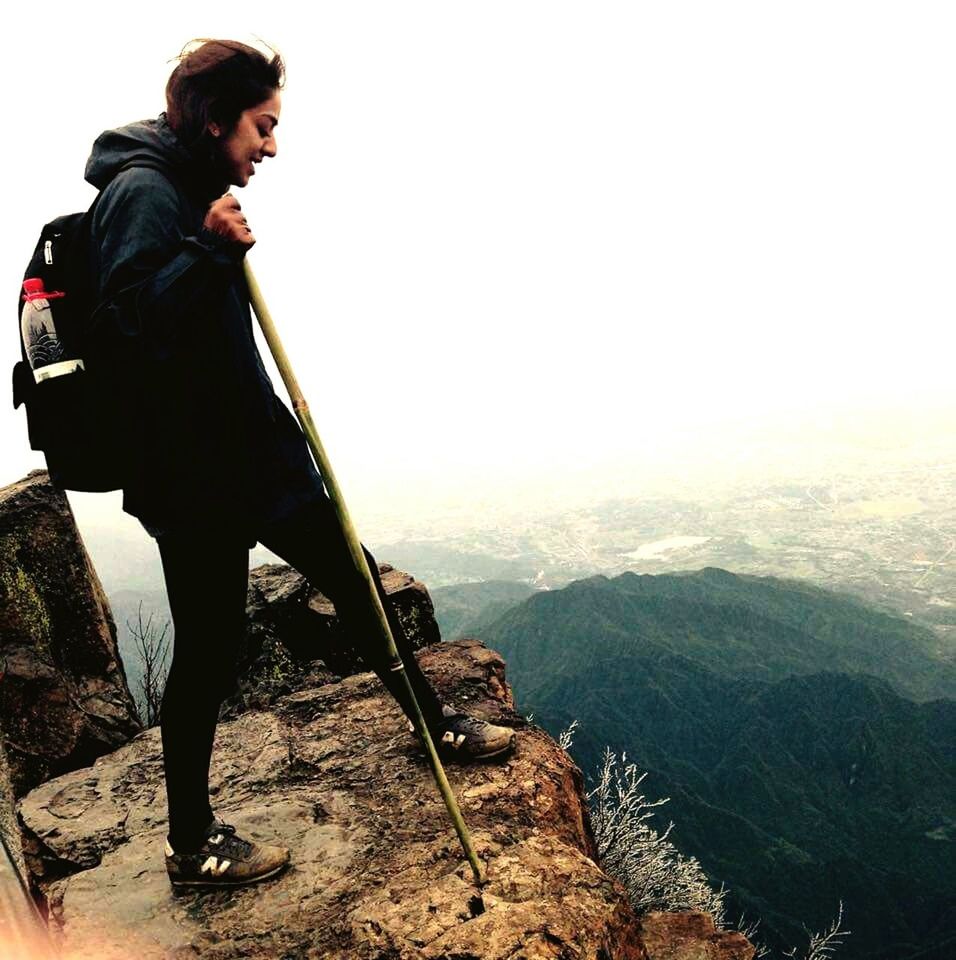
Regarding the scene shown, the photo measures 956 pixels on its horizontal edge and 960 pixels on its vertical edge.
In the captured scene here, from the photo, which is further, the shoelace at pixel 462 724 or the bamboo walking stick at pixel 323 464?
the shoelace at pixel 462 724

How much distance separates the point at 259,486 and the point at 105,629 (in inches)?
150

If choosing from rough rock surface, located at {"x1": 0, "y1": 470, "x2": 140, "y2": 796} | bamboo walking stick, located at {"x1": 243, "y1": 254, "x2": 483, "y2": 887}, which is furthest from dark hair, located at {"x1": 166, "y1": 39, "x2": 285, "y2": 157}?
rough rock surface, located at {"x1": 0, "y1": 470, "x2": 140, "y2": 796}

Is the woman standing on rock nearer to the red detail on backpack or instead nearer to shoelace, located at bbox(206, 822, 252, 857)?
shoelace, located at bbox(206, 822, 252, 857)

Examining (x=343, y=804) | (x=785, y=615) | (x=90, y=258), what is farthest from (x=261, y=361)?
(x=785, y=615)

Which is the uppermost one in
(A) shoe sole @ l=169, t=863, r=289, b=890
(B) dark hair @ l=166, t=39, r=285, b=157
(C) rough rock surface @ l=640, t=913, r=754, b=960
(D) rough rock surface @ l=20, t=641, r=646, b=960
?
(B) dark hair @ l=166, t=39, r=285, b=157

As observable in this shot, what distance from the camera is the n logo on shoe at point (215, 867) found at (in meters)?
2.35

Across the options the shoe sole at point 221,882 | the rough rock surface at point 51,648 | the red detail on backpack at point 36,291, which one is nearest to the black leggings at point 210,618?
the shoe sole at point 221,882

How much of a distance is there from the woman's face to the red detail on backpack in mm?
571

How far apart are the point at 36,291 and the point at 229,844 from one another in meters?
1.83

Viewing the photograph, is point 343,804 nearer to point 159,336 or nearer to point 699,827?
point 159,336

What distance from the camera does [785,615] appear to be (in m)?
68.6

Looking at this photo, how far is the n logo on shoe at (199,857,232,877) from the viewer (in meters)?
2.35

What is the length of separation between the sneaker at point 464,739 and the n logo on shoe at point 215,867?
36.4 inches

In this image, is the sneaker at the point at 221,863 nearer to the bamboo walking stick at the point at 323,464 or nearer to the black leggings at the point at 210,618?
the black leggings at the point at 210,618
